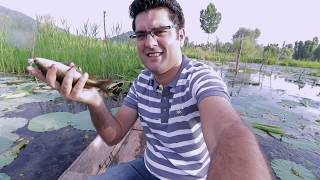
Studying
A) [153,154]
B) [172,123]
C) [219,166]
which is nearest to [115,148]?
[153,154]

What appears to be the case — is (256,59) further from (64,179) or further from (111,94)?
(64,179)

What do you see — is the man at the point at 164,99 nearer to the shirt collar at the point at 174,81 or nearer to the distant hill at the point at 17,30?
the shirt collar at the point at 174,81

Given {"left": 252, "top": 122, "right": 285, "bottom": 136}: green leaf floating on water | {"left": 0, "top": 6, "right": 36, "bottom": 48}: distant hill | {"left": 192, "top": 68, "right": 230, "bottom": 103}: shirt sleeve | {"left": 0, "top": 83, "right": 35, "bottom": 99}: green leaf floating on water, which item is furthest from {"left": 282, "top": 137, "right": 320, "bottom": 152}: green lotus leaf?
{"left": 0, "top": 6, "right": 36, "bottom": 48}: distant hill

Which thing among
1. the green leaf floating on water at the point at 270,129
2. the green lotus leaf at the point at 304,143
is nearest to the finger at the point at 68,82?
the green lotus leaf at the point at 304,143

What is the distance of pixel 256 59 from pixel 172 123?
34509 mm

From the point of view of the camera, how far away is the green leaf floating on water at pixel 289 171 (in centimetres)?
315

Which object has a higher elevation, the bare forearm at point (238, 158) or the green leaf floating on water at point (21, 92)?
the bare forearm at point (238, 158)

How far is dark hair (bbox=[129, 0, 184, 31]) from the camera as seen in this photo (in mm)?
1843

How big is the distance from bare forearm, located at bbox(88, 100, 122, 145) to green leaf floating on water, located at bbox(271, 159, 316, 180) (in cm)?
219

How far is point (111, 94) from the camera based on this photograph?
→ 20.9 feet

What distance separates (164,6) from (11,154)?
8.45ft

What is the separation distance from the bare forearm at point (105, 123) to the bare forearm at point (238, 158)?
1052mm

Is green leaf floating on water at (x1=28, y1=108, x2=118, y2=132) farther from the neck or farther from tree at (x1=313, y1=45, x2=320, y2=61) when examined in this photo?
tree at (x1=313, y1=45, x2=320, y2=61)

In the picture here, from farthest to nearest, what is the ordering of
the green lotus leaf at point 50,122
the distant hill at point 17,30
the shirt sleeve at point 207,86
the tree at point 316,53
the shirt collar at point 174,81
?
the tree at point 316,53 → the distant hill at point 17,30 → the green lotus leaf at point 50,122 → the shirt collar at point 174,81 → the shirt sleeve at point 207,86
